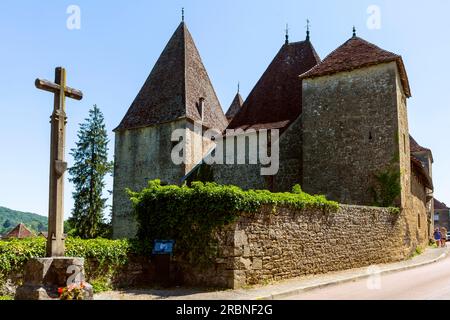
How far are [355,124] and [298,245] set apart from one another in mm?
8425

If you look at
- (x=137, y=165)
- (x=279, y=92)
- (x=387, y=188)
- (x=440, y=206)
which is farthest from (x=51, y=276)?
(x=440, y=206)

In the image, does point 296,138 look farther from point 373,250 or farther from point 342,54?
point 373,250

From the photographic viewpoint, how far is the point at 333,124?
62.1 ft

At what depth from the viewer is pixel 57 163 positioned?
24.2 ft

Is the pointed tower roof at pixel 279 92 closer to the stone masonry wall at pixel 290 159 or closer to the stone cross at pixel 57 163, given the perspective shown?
the stone masonry wall at pixel 290 159

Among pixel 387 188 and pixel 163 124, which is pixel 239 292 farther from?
pixel 163 124

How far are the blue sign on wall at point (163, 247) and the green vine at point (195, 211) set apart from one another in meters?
0.26

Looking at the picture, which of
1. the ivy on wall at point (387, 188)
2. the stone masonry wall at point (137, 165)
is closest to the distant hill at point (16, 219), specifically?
the stone masonry wall at point (137, 165)

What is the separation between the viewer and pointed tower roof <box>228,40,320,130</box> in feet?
72.1

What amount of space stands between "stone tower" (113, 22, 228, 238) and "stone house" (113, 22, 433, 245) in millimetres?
90

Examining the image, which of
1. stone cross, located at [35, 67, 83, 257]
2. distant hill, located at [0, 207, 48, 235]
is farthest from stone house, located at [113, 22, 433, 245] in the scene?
distant hill, located at [0, 207, 48, 235]

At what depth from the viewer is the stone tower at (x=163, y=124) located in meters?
26.9
